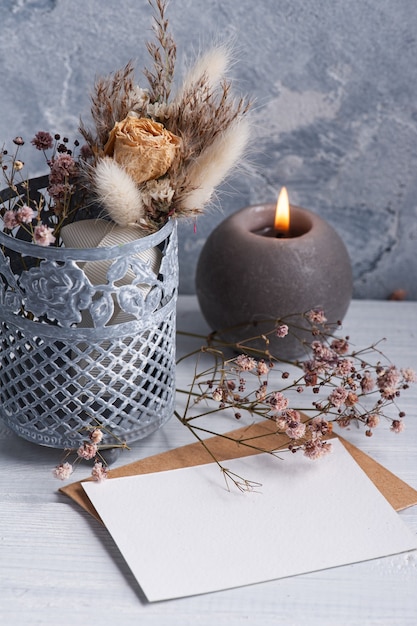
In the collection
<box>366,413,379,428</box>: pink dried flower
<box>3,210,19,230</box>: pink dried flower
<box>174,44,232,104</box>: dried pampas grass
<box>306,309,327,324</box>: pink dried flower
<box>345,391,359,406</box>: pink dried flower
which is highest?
<box>174,44,232,104</box>: dried pampas grass

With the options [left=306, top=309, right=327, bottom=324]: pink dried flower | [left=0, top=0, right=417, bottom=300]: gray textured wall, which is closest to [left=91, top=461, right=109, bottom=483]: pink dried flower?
[left=306, top=309, right=327, bottom=324]: pink dried flower

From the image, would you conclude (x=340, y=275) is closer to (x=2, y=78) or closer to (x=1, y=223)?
(x=1, y=223)

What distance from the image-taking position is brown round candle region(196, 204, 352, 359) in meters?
0.79

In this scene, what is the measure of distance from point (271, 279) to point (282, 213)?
3.6 inches

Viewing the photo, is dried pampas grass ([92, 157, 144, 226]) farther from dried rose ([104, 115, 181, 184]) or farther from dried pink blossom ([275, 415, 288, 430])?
dried pink blossom ([275, 415, 288, 430])

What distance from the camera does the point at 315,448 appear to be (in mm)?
669

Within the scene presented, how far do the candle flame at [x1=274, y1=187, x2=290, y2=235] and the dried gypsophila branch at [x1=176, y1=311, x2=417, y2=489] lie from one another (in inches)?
4.2

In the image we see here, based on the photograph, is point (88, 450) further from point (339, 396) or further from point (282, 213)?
Answer: point (282, 213)

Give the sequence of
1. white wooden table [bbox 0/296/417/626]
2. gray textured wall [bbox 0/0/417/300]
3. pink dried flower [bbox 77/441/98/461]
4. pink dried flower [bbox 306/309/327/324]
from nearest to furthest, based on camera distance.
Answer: white wooden table [bbox 0/296/417/626] < pink dried flower [bbox 77/441/98/461] < pink dried flower [bbox 306/309/327/324] < gray textured wall [bbox 0/0/417/300]

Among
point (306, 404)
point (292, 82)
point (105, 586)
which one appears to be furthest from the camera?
point (292, 82)

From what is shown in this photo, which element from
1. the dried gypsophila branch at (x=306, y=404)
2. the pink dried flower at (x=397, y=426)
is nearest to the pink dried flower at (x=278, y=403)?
the dried gypsophila branch at (x=306, y=404)

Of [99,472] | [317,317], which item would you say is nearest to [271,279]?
[317,317]

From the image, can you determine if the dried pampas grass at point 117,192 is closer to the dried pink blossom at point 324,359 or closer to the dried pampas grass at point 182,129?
the dried pampas grass at point 182,129

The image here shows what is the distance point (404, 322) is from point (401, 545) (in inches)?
15.1
